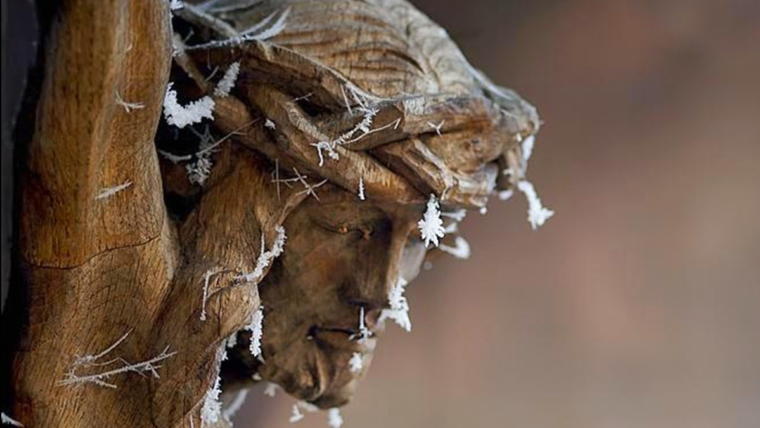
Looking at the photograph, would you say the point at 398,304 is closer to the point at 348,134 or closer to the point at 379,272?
the point at 379,272

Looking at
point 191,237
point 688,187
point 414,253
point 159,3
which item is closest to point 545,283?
point 688,187

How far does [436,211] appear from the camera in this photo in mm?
519

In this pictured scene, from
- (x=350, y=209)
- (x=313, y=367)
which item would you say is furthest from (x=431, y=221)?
(x=313, y=367)

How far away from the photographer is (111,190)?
1.45 feet

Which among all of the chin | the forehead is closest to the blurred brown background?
the chin

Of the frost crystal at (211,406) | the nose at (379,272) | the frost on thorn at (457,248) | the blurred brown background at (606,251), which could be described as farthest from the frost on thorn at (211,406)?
the blurred brown background at (606,251)

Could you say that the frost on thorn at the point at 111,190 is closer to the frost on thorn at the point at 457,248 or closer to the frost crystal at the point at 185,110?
the frost crystal at the point at 185,110

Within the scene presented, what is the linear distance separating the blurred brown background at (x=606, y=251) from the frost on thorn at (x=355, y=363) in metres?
0.43

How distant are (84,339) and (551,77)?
79 centimetres

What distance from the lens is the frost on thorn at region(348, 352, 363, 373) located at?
24.1 inches

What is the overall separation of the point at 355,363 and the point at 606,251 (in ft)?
1.86

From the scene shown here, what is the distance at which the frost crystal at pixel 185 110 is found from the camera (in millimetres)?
490

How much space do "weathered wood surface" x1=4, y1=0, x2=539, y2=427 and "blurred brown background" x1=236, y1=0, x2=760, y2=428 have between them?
0.51m

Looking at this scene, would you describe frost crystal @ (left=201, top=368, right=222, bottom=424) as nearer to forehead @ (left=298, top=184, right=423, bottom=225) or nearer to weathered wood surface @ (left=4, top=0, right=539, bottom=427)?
weathered wood surface @ (left=4, top=0, right=539, bottom=427)
